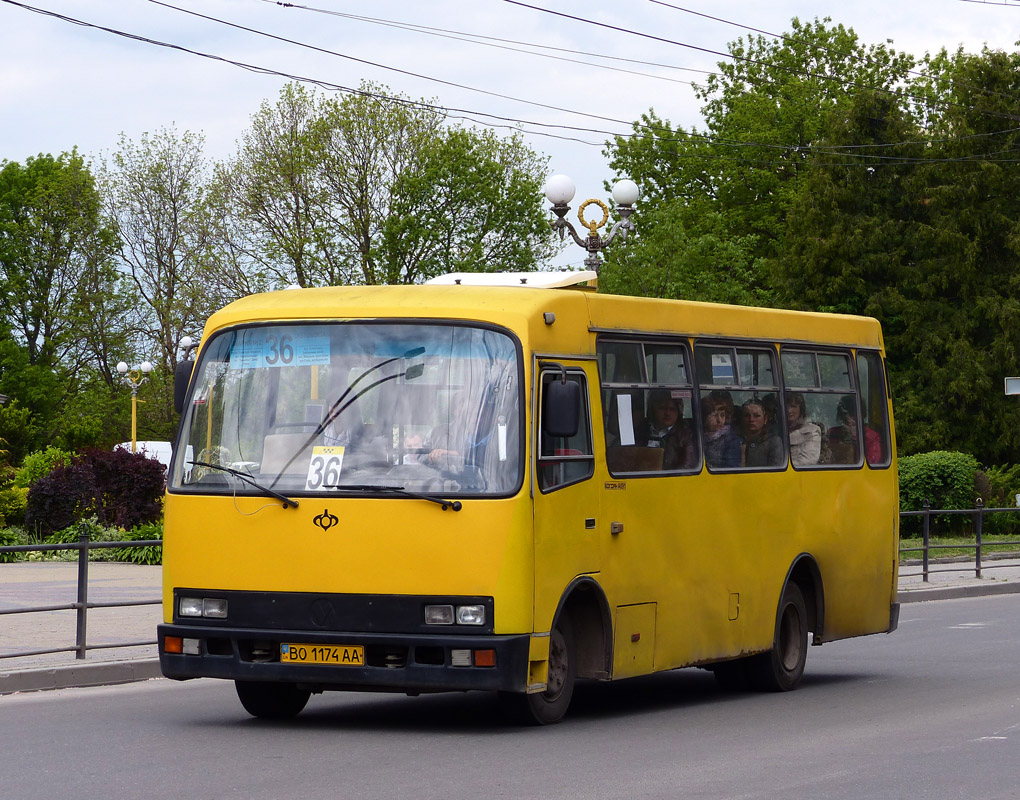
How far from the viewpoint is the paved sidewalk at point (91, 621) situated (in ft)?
47.1

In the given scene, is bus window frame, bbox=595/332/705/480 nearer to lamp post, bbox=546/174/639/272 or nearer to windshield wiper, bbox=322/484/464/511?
windshield wiper, bbox=322/484/464/511

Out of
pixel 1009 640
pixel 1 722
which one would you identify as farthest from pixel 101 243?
pixel 1 722

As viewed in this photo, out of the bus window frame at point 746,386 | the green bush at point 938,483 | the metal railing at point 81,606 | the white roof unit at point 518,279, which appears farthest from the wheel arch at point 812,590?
the green bush at point 938,483

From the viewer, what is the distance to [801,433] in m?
14.6

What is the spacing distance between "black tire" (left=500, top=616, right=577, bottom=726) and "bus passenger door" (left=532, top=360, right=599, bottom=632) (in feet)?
1.11

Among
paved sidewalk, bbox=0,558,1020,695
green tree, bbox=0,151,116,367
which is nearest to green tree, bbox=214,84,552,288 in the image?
green tree, bbox=0,151,116,367

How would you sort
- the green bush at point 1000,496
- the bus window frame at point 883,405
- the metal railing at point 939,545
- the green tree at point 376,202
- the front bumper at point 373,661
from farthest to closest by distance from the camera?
the green tree at point 376,202
the green bush at point 1000,496
the metal railing at point 939,545
the bus window frame at point 883,405
the front bumper at point 373,661

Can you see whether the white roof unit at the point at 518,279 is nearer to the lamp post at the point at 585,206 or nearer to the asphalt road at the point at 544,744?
the asphalt road at the point at 544,744

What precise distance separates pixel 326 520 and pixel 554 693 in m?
1.85

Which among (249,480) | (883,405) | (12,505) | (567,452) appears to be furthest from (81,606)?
(12,505)

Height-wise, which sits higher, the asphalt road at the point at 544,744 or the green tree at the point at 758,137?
the green tree at the point at 758,137

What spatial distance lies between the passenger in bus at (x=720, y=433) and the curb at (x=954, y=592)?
12968 millimetres

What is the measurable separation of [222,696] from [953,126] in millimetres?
42811

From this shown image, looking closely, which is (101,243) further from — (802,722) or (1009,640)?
(802,722)
